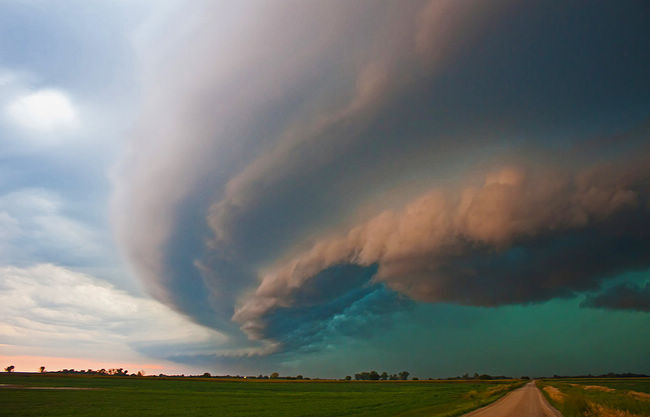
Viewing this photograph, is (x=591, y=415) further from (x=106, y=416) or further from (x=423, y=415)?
(x=106, y=416)

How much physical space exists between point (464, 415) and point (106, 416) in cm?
3801

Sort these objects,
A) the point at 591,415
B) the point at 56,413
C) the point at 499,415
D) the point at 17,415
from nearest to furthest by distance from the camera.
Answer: the point at 591,415
the point at 499,415
the point at 17,415
the point at 56,413

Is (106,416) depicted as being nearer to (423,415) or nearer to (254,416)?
(254,416)

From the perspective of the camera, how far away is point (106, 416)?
3966 cm

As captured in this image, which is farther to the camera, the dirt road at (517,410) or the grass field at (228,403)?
the grass field at (228,403)

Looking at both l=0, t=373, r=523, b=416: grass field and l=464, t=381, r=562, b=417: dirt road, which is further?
l=0, t=373, r=523, b=416: grass field

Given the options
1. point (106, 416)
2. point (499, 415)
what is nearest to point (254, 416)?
point (106, 416)

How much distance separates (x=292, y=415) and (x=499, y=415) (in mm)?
22061

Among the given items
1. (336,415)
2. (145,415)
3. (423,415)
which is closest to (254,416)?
(336,415)

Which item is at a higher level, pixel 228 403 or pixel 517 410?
pixel 517 410

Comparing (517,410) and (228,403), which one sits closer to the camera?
(517,410)

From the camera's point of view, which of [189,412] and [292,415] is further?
[189,412]

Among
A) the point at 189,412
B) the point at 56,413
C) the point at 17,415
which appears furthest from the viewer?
the point at 189,412

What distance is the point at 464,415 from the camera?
35562 mm
